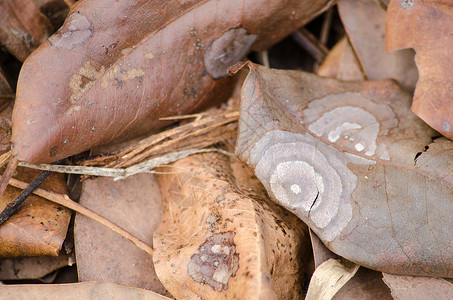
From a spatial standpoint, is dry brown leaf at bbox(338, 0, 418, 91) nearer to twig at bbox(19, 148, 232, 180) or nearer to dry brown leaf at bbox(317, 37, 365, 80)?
dry brown leaf at bbox(317, 37, 365, 80)

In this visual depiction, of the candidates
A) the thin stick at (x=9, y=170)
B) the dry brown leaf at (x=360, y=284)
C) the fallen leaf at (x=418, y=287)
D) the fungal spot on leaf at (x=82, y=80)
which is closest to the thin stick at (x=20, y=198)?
the thin stick at (x=9, y=170)

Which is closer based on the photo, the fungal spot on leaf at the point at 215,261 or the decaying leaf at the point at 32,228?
the fungal spot on leaf at the point at 215,261

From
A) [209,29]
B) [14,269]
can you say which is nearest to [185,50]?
[209,29]

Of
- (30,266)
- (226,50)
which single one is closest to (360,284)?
(226,50)

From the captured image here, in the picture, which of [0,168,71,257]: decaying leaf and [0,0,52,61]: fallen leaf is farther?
[0,0,52,61]: fallen leaf

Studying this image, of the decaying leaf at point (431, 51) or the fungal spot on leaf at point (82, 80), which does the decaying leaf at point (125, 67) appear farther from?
the decaying leaf at point (431, 51)

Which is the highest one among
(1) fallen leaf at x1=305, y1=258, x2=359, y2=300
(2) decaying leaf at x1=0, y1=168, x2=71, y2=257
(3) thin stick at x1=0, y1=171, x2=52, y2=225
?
(3) thin stick at x1=0, y1=171, x2=52, y2=225

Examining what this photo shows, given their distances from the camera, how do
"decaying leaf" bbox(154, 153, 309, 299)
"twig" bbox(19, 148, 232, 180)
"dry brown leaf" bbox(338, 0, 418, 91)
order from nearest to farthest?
"decaying leaf" bbox(154, 153, 309, 299) → "twig" bbox(19, 148, 232, 180) → "dry brown leaf" bbox(338, 0, 418, 91)

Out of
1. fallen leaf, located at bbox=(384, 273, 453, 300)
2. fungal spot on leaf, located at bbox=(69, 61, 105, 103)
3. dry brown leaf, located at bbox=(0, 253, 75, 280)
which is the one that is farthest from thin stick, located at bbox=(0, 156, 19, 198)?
fallen leaf, located at bbox=(384, 273, 453, 300)
